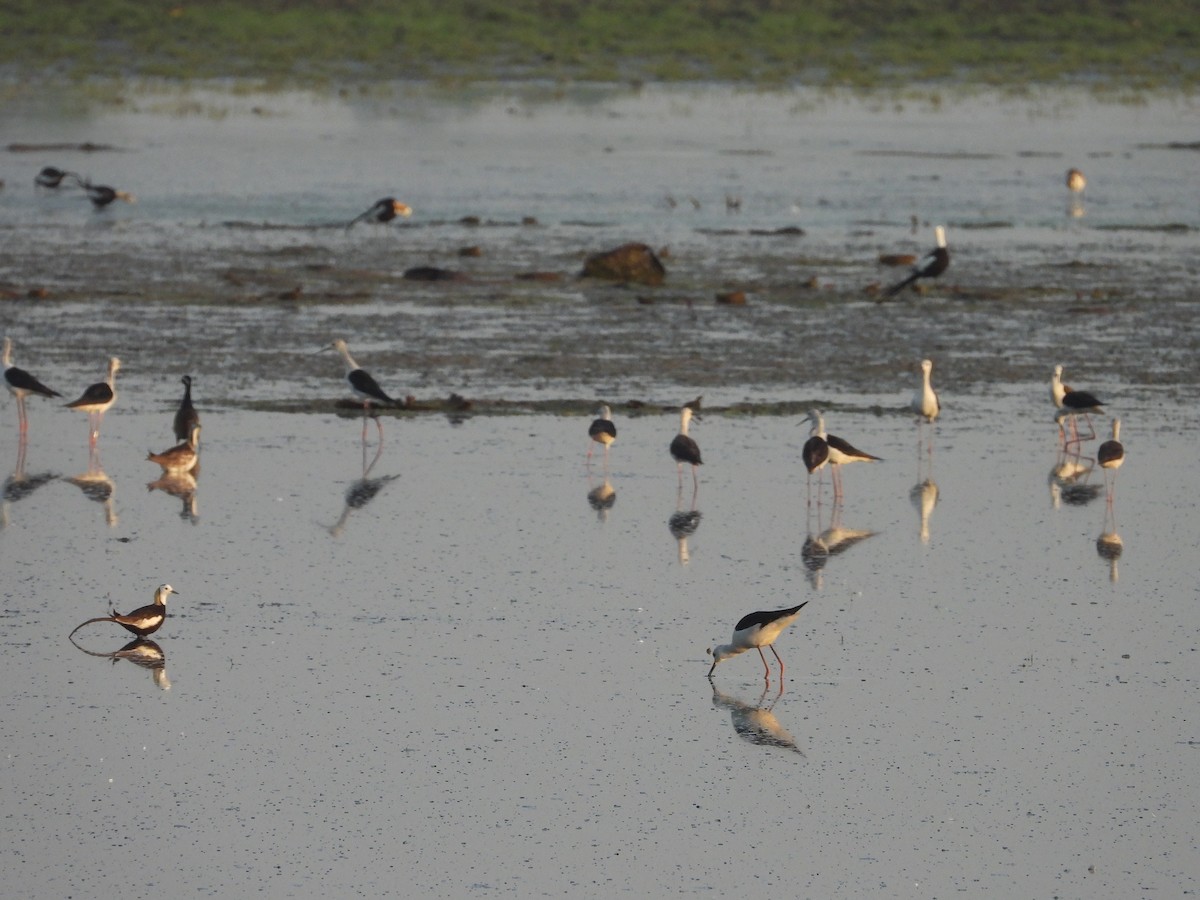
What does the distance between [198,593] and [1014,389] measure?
8.75 meters

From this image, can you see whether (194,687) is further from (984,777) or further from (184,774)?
(984,777)

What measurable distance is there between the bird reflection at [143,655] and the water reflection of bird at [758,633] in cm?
268

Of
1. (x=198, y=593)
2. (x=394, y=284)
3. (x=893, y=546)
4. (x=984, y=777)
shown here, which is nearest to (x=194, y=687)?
(x=198, y=593)

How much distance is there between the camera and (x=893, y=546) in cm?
1260

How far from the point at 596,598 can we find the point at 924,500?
10.8 ft

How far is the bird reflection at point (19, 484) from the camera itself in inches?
532

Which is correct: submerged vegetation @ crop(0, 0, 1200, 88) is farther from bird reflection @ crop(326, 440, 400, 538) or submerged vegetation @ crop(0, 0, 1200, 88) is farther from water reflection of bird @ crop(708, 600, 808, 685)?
water reflection of bird @ crop(708, 600, 808, 685)

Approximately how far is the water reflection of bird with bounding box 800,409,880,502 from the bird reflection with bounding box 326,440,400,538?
9.39 feet

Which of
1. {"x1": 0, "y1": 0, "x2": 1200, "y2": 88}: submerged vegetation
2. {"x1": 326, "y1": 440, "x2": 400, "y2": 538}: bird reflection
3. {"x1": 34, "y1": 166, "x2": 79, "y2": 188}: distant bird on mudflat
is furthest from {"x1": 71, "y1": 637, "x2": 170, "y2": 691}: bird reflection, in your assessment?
{"x1": 0, "y1": 0, "x2": 1200, "y2": 88}: submerged vegetation

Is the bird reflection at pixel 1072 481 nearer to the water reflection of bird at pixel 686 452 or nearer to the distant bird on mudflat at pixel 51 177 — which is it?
the water reflection of bird at pixel 686 452

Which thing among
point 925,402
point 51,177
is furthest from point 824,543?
point 51,177

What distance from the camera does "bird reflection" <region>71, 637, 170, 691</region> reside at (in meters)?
10.1

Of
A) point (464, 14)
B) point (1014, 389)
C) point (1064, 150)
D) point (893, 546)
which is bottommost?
point (893, 546)

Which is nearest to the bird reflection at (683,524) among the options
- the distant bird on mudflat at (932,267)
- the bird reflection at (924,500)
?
the bird reflection at (924,500)
